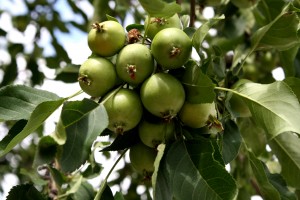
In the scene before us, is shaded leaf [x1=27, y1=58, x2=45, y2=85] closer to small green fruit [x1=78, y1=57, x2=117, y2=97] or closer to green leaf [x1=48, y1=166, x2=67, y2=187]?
green leaf [x1=48, y1=166, x2=67, y2=187]

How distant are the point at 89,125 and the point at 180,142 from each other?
268 millimetres

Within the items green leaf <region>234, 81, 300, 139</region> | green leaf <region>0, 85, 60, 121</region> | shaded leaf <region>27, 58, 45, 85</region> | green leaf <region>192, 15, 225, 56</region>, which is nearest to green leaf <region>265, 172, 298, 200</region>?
green leaf <region>234, 81, 300, 139</region>

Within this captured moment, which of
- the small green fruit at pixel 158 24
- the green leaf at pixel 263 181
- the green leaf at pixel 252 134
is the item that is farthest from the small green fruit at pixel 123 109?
the green leaf at pixel 252 134

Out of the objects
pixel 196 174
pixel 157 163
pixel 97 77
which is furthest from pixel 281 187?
pixel 97 77

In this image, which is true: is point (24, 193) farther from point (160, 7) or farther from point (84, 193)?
point (160, 7)

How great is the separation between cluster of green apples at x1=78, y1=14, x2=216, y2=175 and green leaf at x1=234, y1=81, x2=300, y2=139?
0.12 m

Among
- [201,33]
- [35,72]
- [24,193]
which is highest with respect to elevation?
[201,33]

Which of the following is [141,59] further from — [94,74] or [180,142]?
[180,142]

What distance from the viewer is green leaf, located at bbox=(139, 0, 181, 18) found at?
1335mm

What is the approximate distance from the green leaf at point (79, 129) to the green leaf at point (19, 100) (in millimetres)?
138

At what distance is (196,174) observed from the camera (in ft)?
4.34

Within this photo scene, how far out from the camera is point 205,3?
2.16 m

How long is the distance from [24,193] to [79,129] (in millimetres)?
436

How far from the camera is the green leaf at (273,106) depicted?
1342 mm
